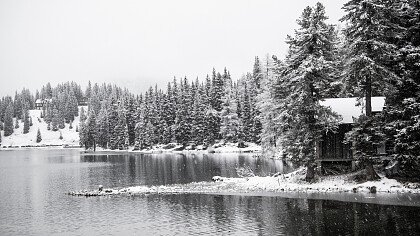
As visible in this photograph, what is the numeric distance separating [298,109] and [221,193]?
34.7 ft

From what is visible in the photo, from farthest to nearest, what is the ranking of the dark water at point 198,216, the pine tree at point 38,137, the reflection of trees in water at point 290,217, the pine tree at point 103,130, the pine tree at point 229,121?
the pine tree at point 38,137 < the pine tree at point 103,130 < the pine tree at point 229,121 < the dark water at point 198,216 < the reflection of trees in water at point 290,217

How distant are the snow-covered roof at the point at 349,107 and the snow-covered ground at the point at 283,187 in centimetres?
612

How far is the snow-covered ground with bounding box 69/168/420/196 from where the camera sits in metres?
31.7

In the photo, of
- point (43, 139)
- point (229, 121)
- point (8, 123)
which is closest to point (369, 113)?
point (229, 121)

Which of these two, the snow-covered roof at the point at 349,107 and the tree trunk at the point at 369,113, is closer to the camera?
the tree trunk at the point at 369,113

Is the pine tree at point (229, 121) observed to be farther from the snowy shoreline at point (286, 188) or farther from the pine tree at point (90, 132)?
the snowy shoreline at point (286, 188)

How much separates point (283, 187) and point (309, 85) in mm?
9827

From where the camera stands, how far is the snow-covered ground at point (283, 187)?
3174 cm

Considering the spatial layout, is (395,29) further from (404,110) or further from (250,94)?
(250,94)

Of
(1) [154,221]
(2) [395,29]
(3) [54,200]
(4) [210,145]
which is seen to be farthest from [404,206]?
(4) [210,145]

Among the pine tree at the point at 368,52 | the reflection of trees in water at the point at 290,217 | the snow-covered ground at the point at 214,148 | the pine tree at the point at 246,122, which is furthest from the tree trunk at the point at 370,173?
the pine tree at the point at 246,122

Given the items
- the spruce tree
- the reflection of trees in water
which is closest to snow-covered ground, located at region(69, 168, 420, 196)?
the reflection of trees in water

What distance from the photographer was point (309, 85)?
34969mm

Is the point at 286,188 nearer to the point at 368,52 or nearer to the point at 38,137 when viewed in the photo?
the point at 368,52
